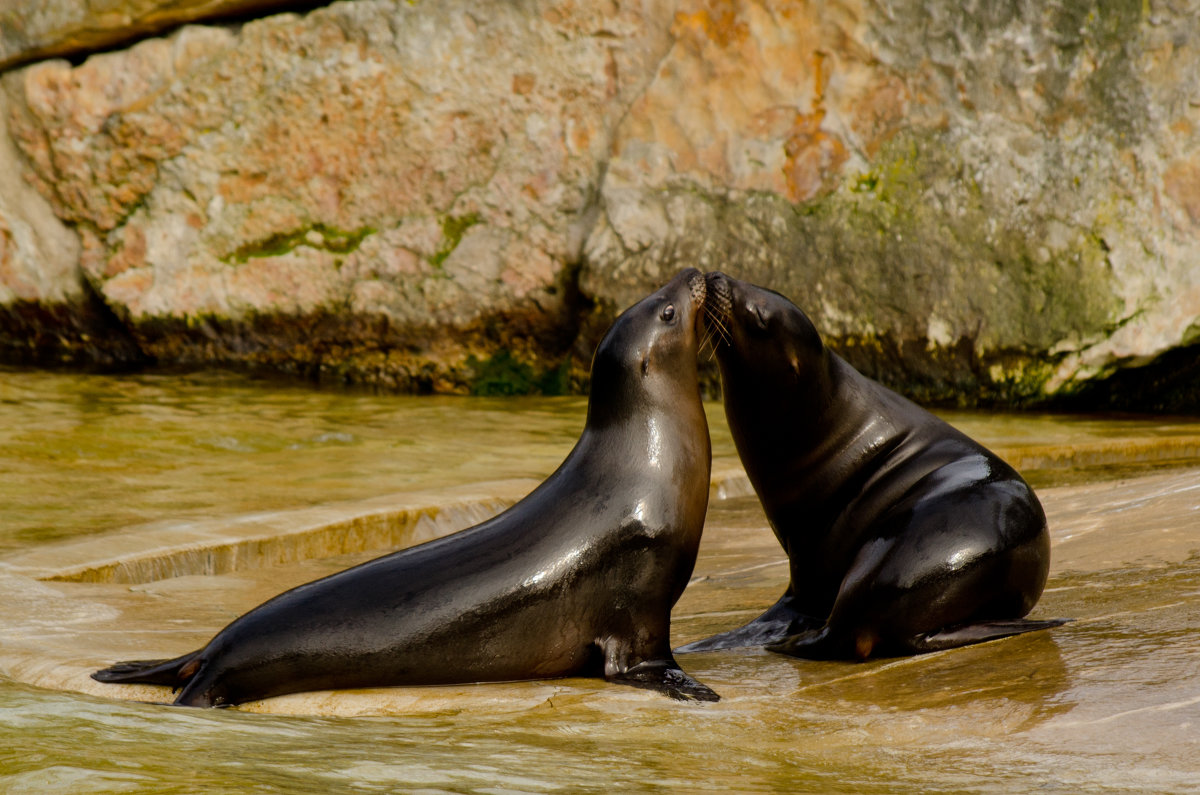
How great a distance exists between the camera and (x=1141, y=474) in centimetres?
662

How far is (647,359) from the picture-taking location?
12.5 ft

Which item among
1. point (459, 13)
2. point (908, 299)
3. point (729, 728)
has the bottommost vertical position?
point (729, 728)

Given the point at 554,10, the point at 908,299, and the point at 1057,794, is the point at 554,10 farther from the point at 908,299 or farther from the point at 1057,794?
the point at 1057,794

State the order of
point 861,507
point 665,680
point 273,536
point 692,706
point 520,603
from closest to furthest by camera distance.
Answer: point 692,706
point 665,680
point 520,603
point 861,507
point 273,536

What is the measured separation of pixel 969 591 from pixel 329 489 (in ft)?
11.2

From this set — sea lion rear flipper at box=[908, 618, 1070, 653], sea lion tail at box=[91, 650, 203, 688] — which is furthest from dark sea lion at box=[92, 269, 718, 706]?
sea lion rear flipper at box=[908, 618, 1070, 653]

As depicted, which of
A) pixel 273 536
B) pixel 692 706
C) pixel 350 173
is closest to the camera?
pixel 692 706

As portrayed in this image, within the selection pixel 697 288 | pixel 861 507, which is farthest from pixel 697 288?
pixel 861 507

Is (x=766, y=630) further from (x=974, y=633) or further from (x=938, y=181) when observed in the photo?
(x=938, y=181)

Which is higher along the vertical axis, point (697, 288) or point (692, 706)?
point (697, 288)

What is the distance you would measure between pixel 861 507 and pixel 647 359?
0.82m

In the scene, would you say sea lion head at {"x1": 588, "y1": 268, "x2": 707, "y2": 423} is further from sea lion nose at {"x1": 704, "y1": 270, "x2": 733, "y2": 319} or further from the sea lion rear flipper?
the sea lion rear flipper

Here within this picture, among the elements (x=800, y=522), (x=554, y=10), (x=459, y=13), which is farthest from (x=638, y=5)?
(x=800, y=522)

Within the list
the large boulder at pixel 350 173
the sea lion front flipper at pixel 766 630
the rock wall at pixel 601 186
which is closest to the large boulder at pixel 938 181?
the rock wall at pixel 601 186
